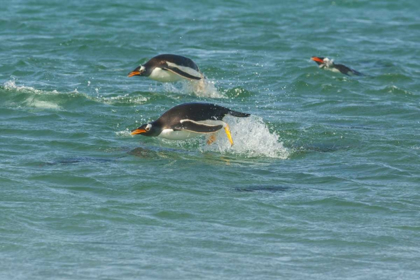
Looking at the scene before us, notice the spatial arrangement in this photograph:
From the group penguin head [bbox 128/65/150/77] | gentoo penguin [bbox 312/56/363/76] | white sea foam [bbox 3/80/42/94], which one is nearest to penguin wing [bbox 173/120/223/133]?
penguin head [bbox 128/65/150/77]

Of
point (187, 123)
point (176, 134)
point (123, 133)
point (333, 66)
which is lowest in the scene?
point (123, 133)

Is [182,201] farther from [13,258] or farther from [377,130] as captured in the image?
[377,130]

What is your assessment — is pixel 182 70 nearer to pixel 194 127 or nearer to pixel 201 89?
pixel 201 89

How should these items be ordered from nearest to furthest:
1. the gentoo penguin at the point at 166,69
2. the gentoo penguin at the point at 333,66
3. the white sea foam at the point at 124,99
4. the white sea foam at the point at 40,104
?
the white sea foam at the point at 40,104 → the white sea foam at the point at 124,99 → the gentoo penguin at the point at 166,69 → the gentoo penguin at the point at 333,66

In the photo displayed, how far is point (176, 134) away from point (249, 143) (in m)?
0.91

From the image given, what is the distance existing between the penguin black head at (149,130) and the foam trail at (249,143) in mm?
A: 651

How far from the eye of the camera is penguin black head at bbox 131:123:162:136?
9141mm

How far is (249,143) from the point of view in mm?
9625

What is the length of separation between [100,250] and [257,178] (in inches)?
98.8

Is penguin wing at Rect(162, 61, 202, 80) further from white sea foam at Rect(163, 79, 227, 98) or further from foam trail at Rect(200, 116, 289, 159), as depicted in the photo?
foam trail at Rect(200, 116, 289, 159)

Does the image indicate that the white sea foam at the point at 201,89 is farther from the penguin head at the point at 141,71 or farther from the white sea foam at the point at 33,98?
the white sea foam at the point at 33,98

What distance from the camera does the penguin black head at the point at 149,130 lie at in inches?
360

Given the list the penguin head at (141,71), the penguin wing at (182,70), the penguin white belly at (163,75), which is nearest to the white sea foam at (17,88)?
the penguin head at (141,71)

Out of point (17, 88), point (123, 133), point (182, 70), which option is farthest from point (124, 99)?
point (123, 133)
